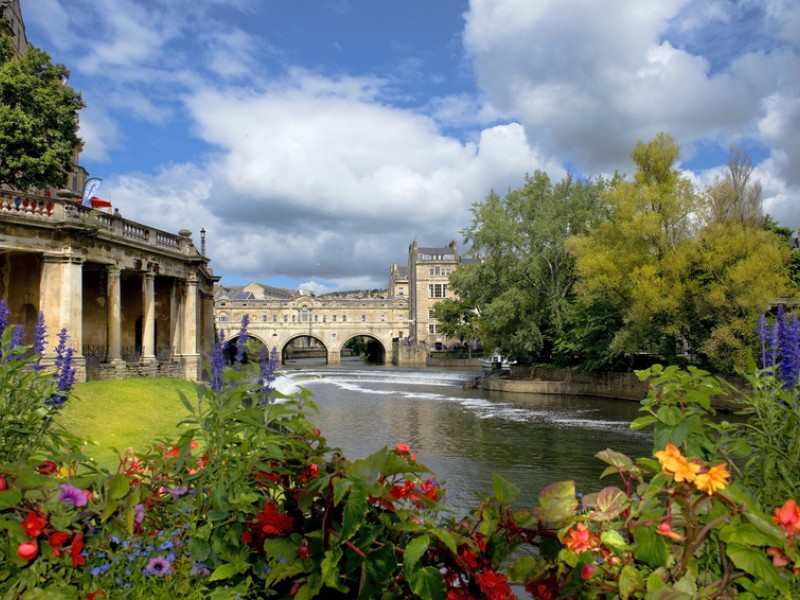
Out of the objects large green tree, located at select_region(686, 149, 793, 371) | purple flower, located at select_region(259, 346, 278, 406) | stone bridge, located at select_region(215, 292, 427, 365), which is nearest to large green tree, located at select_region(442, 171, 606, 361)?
large green tree, located at select_region(686, 149, 793, 371)

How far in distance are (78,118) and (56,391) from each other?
92.6 feet

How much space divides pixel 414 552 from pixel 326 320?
85.9 m

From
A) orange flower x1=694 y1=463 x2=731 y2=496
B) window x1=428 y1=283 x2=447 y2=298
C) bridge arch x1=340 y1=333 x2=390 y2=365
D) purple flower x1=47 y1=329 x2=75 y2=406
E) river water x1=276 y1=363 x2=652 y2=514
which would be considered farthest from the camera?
window x1=428 y1=283 x2=447 y2=298

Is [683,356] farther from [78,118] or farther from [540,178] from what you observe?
[78,118]

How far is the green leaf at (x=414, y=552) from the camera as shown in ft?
7.73

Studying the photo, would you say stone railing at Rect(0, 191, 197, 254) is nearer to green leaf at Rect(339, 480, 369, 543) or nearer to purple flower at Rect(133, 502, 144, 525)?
purple flower at Rect(133, 502, 144, 525)

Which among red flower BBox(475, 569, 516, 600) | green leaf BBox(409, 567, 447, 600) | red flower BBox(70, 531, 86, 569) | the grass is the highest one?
red flower BBox(70, 531, 86, 569)

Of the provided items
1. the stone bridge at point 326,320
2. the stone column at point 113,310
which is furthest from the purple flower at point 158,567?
the stone bridge at point 326,320

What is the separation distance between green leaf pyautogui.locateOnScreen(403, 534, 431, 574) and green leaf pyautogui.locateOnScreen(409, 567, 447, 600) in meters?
0.04

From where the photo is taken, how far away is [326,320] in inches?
3445

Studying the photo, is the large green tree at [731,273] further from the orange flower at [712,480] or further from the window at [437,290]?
the window at [437,290]

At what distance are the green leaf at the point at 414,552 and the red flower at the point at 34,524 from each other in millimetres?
1607

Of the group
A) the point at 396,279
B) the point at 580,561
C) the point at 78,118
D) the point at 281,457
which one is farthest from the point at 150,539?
the point at 396,279

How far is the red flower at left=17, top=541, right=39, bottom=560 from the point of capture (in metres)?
2.48
